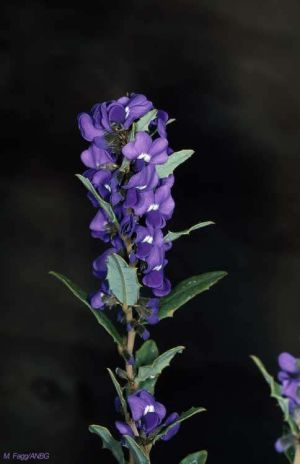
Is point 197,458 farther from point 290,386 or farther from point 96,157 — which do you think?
point 96,157

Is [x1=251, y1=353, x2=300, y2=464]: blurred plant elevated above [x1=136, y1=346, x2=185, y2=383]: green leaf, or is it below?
above

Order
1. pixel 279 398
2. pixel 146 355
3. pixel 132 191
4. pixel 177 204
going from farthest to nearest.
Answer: pixel 177 204 < pixel 146 355 < pixel 132 191 < pixel 279 398

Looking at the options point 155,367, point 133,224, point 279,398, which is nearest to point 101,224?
point 133,224

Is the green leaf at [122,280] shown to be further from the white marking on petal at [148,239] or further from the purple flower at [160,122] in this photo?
the purple flower at [160,122]

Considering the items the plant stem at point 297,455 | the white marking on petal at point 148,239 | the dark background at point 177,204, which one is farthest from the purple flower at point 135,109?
the dark background at point 177,204

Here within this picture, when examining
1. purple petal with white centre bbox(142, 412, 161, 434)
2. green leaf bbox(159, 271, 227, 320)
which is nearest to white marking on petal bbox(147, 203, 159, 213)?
green leaf bbox(159, 271, 227, 320)

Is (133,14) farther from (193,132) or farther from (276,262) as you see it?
(276,262)

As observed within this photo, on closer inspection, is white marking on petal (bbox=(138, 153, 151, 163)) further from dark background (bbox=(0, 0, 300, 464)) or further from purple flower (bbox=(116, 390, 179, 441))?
dark background (bbox=(0, 0, 300, 464))
